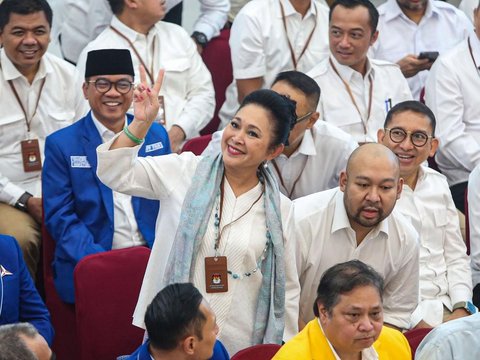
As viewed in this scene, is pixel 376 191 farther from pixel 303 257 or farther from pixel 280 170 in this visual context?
pixel 280 170

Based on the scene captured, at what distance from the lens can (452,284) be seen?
14.4 feet

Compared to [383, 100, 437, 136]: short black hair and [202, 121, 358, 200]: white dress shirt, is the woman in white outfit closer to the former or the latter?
[202, 121, 358, 200]: white dress shirt

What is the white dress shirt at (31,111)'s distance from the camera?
4625mm

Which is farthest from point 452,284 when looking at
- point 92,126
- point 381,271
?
point 92,126

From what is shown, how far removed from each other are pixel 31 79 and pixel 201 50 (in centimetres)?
123

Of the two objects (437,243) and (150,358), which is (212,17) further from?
(150,358)

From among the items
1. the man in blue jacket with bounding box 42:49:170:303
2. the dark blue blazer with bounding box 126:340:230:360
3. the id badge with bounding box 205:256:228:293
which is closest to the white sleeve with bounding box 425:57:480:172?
the man in blue jacket with bounding box 42:49:170:303

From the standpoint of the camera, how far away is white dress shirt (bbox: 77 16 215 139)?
5129 mm

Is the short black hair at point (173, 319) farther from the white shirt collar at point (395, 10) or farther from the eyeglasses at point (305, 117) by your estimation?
the white shirt collar at point (395, 10)

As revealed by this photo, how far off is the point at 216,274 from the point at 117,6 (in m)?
2.04

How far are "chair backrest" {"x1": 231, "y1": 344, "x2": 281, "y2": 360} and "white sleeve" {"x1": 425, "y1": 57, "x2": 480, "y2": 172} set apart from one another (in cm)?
224

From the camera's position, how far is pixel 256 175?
371 cm

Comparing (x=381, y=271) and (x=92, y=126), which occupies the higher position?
(x=92, y=126)

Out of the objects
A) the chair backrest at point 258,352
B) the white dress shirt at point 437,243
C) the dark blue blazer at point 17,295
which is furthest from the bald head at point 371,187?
the dark blue blazer at point 17,295
